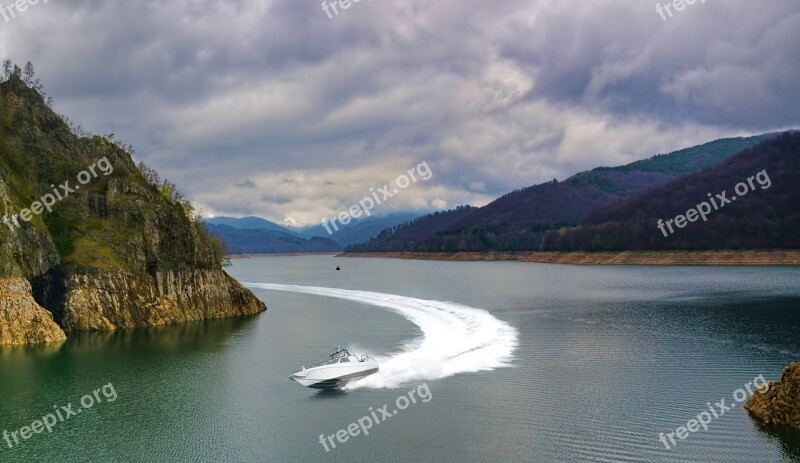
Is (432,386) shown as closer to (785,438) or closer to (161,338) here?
(785,438)

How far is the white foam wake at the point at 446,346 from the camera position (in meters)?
50.6

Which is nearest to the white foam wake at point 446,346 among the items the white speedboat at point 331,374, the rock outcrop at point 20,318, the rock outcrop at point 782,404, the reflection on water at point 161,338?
the white speedboat at point 331,374

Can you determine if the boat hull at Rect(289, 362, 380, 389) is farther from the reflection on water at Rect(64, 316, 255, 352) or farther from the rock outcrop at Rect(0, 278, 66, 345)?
the rock outcrop at Rect(0, 278, 66, 345)

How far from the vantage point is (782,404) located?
3559 centimetres

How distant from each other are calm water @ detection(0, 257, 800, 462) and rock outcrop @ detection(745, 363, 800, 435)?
6.31 feet

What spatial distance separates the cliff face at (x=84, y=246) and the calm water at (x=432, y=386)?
4884mm

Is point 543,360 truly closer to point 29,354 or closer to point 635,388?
point 635,388

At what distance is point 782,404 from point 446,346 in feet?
109

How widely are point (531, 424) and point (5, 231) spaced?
64.8 m

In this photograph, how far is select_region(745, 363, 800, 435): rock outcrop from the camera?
34.9 meters

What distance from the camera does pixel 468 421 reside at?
3734 cm

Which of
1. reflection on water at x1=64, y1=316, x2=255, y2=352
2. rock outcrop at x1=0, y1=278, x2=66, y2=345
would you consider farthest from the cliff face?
reflection on water at x1=64, y1=316, x2=255, y2=352

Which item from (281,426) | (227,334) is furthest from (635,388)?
(227,334)

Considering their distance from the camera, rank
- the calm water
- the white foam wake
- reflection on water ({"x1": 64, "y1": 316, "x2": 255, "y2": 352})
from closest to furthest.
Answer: the calm water
the white foam wake
reflection on water ({"x1": 64, "y1": 316, "x2": 255, "y2": 352})
